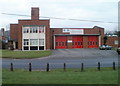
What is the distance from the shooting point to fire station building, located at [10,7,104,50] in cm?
5447

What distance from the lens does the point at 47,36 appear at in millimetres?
54469

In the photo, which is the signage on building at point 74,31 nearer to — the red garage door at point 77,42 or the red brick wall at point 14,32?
the red garage door at point 77,42

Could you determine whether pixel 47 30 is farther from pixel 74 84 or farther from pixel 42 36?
pixel 74 84

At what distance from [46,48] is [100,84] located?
45.2 metres

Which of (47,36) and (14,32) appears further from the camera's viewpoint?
(14,32)

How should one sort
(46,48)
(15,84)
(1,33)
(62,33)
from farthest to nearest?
1. (1,33)
2. (62,33)
3. (46,48)
4. (15,84)

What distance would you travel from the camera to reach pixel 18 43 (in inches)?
2153

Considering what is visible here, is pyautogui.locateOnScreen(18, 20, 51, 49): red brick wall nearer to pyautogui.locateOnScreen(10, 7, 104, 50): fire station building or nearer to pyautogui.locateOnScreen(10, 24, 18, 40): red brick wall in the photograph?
pyautogui.locateOnScreen(10, 7, 104, 50): fire station building

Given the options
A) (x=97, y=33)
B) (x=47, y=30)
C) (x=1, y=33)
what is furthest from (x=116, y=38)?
(x=1, y=33)

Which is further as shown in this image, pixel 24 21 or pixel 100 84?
pixel 24 21

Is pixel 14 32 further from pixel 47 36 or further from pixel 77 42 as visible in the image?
pixel 77 42

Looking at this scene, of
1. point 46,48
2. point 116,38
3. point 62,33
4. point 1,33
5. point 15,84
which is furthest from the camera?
point 1,33

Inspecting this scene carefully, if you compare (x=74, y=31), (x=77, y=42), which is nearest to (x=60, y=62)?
(x=77, y=42)

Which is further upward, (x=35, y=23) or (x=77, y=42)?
(x=35, y=23)
